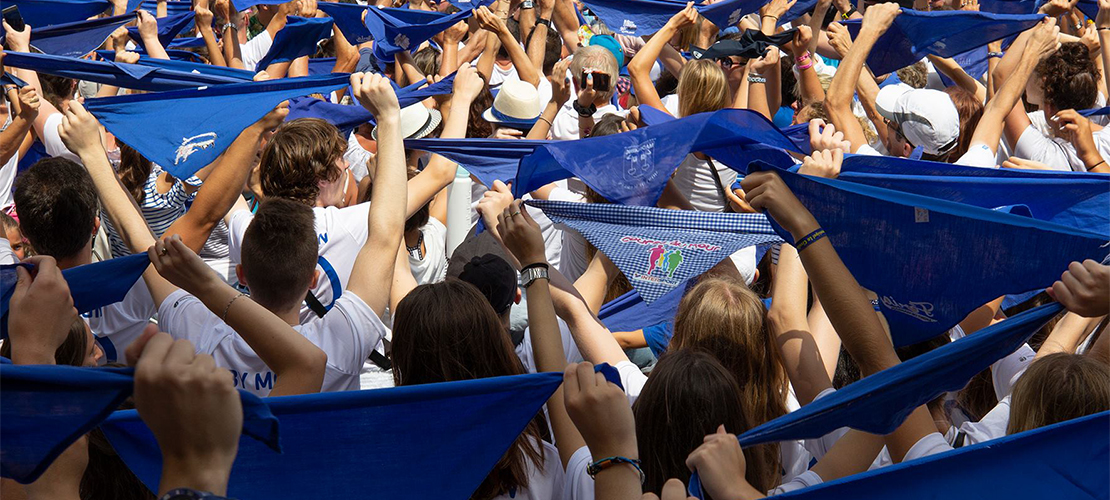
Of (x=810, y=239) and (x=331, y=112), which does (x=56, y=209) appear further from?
(x=810, y=239)

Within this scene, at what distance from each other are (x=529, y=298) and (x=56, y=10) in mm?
6252

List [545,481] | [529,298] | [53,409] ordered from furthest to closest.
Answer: [529,298], [545,481], [53,409]

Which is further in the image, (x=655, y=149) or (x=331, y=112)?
(x=331, y=112)

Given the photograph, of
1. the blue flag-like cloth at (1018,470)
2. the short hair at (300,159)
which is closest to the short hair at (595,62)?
the short hair at (300,159)

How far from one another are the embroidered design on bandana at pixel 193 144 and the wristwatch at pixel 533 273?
4.93 feet

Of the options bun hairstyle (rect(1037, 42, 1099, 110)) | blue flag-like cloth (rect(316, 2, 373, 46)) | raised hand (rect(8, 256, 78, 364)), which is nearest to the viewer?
raised hand (rect(8, 256, 78, 364))

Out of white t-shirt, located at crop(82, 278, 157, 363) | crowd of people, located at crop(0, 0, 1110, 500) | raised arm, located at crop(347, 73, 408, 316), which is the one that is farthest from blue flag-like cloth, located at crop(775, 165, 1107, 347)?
white t-shirt, located at crop(82, 278, 157, 363)

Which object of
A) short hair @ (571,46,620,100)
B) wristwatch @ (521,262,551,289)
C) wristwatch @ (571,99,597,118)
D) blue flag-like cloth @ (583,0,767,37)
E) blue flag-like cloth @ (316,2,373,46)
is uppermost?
wristwatch @ (521,262,551,289)

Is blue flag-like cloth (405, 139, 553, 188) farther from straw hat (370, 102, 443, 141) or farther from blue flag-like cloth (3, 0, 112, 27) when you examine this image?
blue flag-like cloth (3, 0, 112, 27)

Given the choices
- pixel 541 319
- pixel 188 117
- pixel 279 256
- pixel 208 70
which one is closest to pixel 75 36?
pixel 208 70

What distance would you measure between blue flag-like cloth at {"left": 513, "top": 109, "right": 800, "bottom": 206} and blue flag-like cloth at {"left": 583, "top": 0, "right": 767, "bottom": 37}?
4.02m

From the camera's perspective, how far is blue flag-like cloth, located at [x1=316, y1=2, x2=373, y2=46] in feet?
28.2

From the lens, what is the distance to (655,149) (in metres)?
3.69

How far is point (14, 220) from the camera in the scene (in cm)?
488
